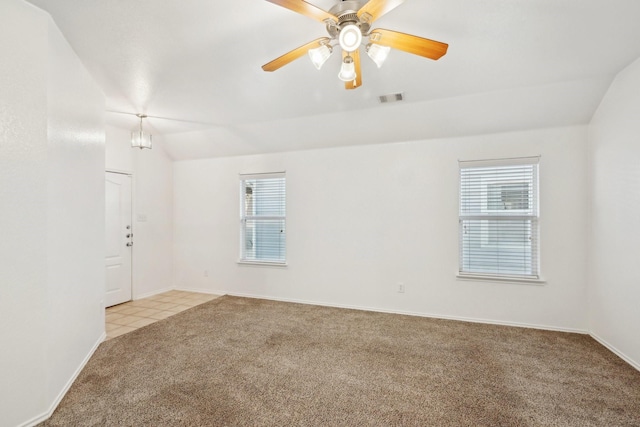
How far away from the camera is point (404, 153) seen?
4.10 meters

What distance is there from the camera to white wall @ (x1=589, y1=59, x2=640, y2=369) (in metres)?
2.66

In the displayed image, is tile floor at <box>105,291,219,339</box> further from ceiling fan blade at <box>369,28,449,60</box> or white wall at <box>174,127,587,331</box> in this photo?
ceiling fan blade at <box>369,28,449,60</box>

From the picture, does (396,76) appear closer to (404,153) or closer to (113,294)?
(404,153)

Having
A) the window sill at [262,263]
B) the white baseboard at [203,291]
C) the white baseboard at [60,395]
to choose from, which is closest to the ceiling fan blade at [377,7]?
the white baseboard at [60,395]

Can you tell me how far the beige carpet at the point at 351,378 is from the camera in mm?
2016

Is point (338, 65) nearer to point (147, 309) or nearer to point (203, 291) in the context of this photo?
point (147, 309)

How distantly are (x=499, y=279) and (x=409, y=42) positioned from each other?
3.10 metres

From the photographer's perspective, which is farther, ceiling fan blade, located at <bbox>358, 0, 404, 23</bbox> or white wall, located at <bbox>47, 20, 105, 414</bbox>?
white wall, located at <bbox>47, 20, 105, 414</bbox>

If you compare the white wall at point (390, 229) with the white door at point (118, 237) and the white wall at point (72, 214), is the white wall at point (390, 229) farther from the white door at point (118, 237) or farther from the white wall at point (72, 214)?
the white wall at point (72, 214)

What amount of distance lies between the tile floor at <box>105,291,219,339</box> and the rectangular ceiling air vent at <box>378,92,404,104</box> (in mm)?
3838

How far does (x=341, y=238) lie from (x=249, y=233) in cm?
164

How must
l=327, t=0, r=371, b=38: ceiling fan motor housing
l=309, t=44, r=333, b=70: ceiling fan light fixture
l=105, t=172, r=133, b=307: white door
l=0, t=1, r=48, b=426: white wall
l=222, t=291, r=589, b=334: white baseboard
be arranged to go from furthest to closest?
1. l=105, t=172, r=133, b=307: white door
2. l=222, t=291, r=589, b=334: white baseboard
3. l=309, t=44, r=333, b=70: ceiling fan light fixture
4. l=0, t=1, r=48, b=426: white wall
5. l=327, t=0, r=371, b=38: ceiling fan motor housing

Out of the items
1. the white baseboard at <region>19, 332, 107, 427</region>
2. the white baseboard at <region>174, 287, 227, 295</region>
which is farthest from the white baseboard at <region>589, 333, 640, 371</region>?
the white baseboard at <region>174, 287, 227, 295</region>

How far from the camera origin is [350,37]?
5.62ft
